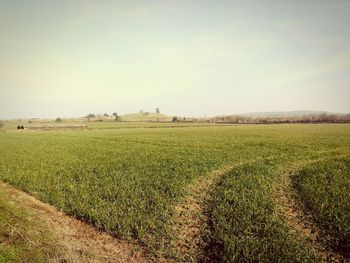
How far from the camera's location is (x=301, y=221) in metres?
11.2

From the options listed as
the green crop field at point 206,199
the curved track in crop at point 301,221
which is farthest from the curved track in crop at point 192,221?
the curved track in crop at point 301,221

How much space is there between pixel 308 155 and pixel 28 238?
26031 mm

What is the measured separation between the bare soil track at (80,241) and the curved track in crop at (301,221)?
6114 millimetres

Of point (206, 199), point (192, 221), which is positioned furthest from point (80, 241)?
point (206, 199)

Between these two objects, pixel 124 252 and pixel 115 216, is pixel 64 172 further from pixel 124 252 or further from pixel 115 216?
pixel 124 252

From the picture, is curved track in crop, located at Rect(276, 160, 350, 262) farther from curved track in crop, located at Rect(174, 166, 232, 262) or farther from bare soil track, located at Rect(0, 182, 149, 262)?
bare soil track, located at Rect(0, 182, 149, 262)

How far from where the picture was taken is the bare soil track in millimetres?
8856

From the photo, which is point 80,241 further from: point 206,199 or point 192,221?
point 206,199

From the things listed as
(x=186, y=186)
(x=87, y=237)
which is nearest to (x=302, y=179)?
(x=186, y=186)

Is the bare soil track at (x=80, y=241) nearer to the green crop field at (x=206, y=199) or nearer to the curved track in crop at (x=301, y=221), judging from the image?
the green crop field at (x=206, y=199)

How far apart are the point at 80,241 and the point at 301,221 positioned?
30.3 feet

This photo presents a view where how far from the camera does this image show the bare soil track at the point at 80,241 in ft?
29.1

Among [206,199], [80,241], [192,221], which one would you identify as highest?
[206,199]

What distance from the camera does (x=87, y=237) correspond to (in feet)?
34.5
